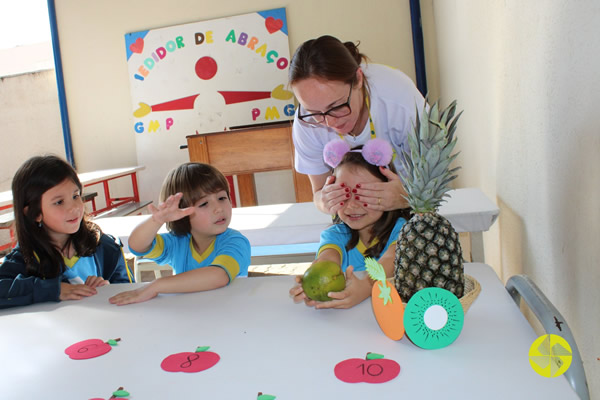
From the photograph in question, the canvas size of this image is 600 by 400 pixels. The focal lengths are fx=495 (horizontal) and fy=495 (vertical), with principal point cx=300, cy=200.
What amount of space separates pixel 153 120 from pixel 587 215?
503 centimetres

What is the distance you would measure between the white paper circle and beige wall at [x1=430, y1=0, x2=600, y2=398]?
393mm

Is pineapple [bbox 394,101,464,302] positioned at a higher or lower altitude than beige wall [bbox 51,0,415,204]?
lower

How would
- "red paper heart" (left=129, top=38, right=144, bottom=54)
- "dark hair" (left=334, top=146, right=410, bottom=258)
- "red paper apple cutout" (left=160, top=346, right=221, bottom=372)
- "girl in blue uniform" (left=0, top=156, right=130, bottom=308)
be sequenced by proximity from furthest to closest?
"red paper heart" (left=129, top=38, right=144, bottom=54), "girl in blue uniform" (left=0, top=156, right=130, bottom=308), "dark hair" (left=334, top=146, right=410, bottom=258), "red paper apple cutout" (left=160, top=346, right=221, bottom=372)

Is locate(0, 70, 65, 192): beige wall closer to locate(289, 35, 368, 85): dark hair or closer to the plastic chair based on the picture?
locate(289, 35, 368, 85): dark hair

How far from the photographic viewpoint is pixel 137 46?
5391 mm

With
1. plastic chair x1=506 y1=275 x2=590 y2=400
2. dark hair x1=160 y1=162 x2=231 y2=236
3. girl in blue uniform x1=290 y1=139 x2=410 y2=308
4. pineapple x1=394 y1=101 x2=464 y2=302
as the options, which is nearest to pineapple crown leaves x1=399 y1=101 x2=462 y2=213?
pineapple x1=394 y1=101 x2=464 y2=302

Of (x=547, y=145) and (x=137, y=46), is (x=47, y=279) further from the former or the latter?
(x=137, y=46)

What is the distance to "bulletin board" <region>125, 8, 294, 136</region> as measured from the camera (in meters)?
5.11

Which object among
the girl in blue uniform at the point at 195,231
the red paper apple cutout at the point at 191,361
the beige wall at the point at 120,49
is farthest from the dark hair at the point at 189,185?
the beige wall at the point at 120,49

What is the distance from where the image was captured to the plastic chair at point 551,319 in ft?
2.06

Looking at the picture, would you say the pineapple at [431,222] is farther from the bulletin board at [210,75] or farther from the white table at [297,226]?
the bulletin board at [210,75]

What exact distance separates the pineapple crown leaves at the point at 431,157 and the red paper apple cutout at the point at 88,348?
0.59 metres

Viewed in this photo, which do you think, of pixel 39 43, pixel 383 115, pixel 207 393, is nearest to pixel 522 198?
pixel 383 115

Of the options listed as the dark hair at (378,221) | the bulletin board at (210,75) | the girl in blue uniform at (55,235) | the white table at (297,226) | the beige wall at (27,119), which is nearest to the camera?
the dark hair at (378,221)
